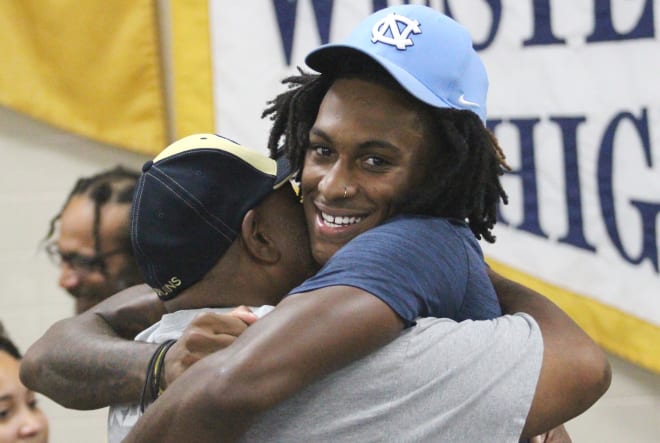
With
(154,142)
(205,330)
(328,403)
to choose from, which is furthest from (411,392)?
(154,142)

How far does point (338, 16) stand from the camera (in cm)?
370

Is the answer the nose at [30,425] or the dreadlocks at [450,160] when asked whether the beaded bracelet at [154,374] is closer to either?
the dreadlocks at [450,160]

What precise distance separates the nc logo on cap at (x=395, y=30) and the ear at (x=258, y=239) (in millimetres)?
307

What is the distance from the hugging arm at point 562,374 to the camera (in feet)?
5.02

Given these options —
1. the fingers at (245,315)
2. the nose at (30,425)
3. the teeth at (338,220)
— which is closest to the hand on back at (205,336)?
the fingers at (245,315)

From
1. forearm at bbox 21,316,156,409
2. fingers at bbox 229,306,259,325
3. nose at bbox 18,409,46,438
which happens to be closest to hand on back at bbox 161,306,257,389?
fingers at bbox 229,306,259,325

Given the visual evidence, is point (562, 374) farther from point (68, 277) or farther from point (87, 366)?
point (68, 277)

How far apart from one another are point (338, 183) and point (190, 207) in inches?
8.8

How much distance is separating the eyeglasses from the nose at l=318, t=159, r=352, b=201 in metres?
1.93

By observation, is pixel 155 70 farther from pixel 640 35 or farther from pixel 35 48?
pixel 640 35

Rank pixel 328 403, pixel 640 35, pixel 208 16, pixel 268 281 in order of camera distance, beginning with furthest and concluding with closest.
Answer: pixel 208 16 → pixel 640 35 → pixel 268 281 → pixel 328 403

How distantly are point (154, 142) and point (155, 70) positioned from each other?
0.24 m

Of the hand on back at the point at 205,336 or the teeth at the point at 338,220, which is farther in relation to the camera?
the teeth at the point at 338,220

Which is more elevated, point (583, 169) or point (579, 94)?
point (579, 94)
